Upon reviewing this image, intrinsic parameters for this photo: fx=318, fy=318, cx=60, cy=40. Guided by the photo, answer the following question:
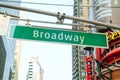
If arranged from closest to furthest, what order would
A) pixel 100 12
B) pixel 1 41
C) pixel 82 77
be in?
pixel 100 12, pixel 1 41, pixel 82 77

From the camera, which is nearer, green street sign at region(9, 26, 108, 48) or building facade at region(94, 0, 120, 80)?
green street sign at region(9, 26, 108, 48)

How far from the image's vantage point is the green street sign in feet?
40.1

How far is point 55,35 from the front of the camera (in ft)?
40.5

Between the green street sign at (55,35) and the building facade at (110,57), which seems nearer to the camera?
the green street sign at (55,35)

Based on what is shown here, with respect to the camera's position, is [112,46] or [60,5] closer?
[60,5]

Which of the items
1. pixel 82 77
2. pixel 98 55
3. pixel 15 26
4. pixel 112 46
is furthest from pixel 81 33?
pixel 82 77

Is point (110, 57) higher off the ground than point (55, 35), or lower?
lower

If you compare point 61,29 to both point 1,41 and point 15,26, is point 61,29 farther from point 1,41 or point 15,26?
point 1,41

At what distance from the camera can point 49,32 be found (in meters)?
12.4

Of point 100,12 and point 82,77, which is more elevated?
point 100,12

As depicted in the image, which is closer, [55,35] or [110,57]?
[55,35]

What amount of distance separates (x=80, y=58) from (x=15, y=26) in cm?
13115

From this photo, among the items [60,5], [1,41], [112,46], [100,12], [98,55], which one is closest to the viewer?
[60,5]

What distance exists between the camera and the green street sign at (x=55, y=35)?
12.2m
